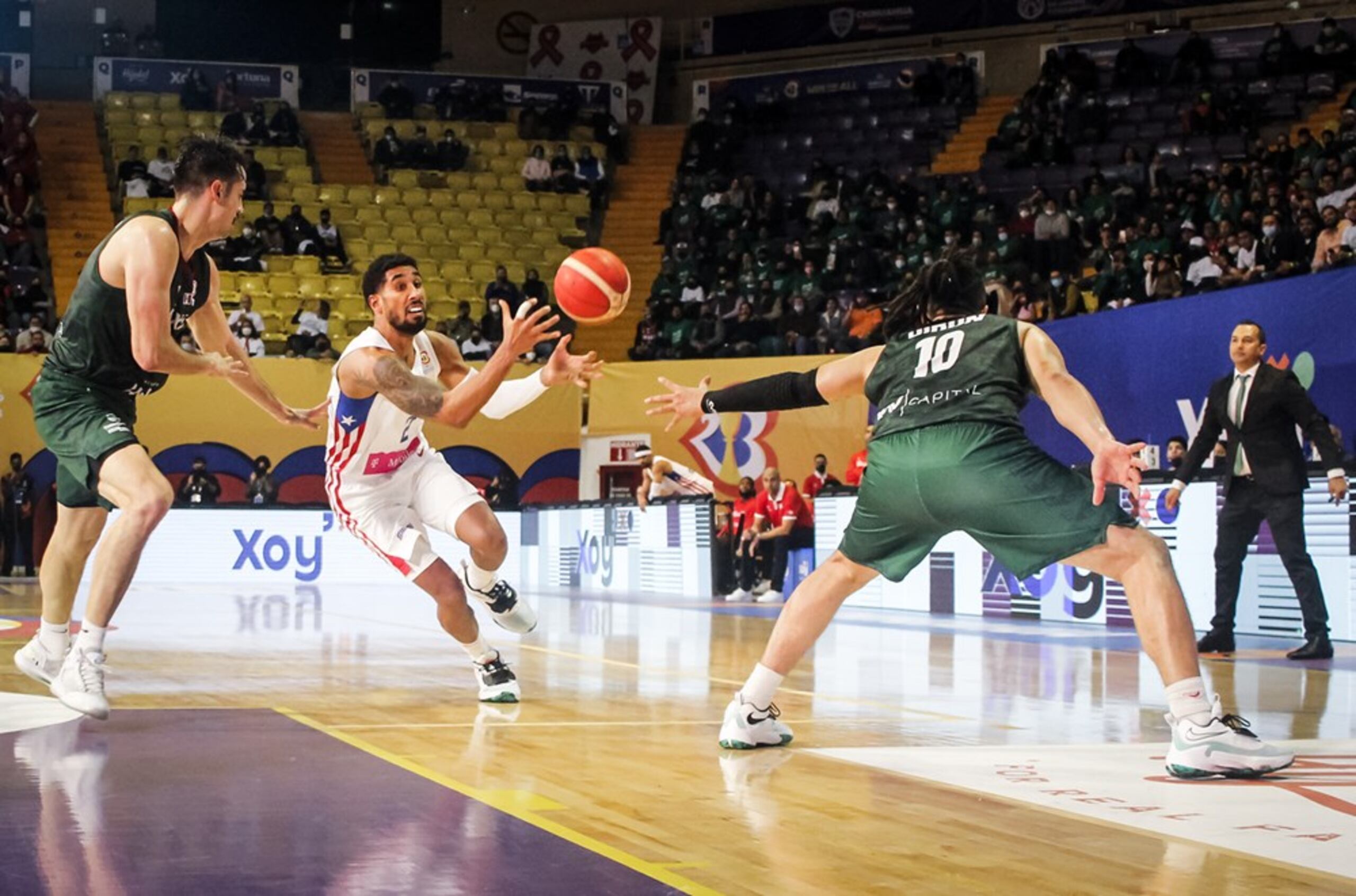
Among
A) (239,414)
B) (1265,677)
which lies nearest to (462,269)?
(239,414)

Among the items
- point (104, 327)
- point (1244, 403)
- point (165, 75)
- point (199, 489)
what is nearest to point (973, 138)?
point (199, 489)

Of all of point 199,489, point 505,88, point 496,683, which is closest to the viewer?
point 496,683

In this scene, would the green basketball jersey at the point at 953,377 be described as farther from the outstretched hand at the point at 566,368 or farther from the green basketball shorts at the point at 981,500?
the outstretched hand at the point at 566,368

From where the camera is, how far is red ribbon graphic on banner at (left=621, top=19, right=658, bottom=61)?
111 ft

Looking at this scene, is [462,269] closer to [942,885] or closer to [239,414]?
[239,414]

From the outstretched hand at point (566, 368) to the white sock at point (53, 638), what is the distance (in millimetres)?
2122

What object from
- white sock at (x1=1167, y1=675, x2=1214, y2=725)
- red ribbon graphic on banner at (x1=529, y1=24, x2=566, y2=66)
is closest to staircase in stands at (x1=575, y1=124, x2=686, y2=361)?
red ribbon graphic on banner at (x1=529, y1=24, x2=566, y2=66)

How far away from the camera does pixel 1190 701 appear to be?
476cm

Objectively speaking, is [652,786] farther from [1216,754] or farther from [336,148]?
[336,148]

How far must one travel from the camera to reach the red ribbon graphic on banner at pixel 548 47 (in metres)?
34.2

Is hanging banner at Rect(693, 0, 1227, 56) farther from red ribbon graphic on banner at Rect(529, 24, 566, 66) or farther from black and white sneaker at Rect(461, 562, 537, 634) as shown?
black and white sneaker at Rect(461, 562, 537, 634)

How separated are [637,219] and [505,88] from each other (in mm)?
4168

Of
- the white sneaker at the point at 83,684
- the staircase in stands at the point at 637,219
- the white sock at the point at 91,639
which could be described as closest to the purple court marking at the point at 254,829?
the white sneaker at the point at 83,684

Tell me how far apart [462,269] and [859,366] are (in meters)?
Answer: 22.9
